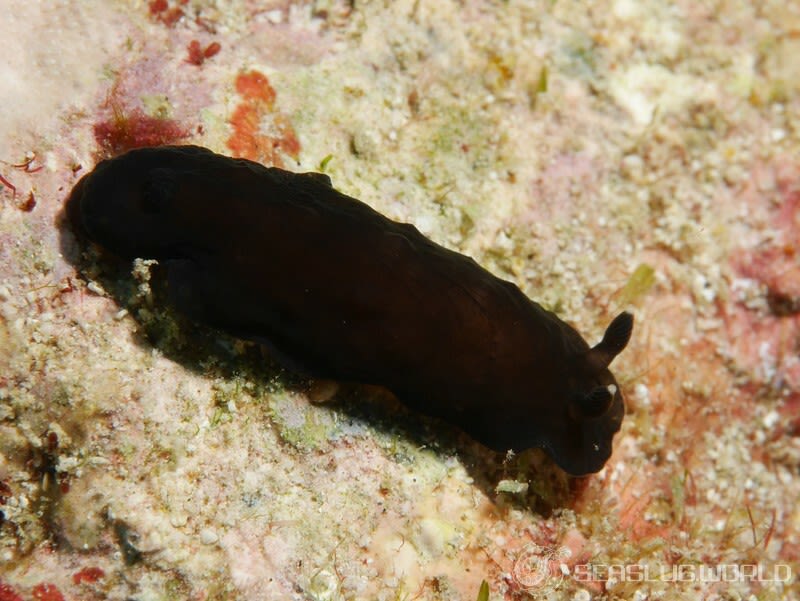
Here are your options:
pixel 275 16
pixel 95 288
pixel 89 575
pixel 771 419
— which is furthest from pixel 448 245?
pixel 771 419

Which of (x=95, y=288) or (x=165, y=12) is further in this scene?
(x=165, y=12)

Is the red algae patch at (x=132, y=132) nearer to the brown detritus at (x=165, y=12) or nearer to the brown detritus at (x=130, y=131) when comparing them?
the brown detritus at (x=130, y=131)

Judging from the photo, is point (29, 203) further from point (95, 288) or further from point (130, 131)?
point (130, 131)

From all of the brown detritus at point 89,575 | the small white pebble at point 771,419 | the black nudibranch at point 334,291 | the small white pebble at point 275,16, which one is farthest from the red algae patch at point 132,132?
the small white pebble at point 771,419

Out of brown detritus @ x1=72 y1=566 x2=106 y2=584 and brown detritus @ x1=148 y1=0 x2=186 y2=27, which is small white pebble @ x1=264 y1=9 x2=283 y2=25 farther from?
brown detritus @ x1=72 y1=566 x2=106 y2=584

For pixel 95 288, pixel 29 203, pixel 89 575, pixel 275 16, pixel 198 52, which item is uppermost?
pixel 275 16

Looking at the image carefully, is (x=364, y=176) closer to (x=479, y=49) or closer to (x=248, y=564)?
(x=479, y=49)

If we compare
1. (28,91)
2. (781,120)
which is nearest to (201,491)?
(28,91)
